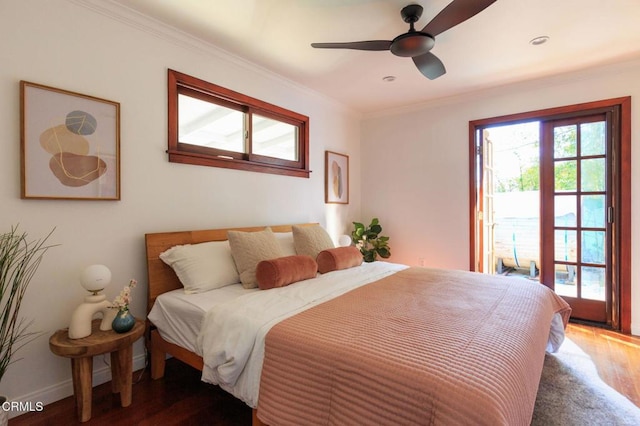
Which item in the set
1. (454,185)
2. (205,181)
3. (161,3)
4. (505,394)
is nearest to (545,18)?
(454,185)

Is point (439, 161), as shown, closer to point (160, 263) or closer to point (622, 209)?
point (622, 209)

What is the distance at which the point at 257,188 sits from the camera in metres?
3.00

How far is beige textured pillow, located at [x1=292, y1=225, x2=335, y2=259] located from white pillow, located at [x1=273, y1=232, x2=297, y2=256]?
0.15 ft

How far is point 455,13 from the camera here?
1738 mm

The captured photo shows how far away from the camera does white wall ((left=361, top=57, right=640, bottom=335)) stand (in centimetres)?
295

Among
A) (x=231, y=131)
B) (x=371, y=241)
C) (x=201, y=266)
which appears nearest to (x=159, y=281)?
(x=201, y=266)

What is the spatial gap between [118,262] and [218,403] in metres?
1.13

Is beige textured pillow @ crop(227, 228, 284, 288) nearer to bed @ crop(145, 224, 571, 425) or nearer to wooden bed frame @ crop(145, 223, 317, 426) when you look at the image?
bed @ crop(145, 224, 571, 425)

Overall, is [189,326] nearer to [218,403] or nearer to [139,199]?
[218,403]

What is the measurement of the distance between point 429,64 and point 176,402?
9.31 ft

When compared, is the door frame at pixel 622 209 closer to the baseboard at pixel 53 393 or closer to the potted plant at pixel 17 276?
the baseboard at pixel 53 393

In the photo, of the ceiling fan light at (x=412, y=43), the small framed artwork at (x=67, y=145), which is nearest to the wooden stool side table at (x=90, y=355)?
the small framed artwork at (x=67, y=145)

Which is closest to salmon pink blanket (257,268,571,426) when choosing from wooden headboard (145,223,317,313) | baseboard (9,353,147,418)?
wooden headboard (145,223,317,313)

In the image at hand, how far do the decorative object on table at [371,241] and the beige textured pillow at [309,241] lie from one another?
1260 millimetres
